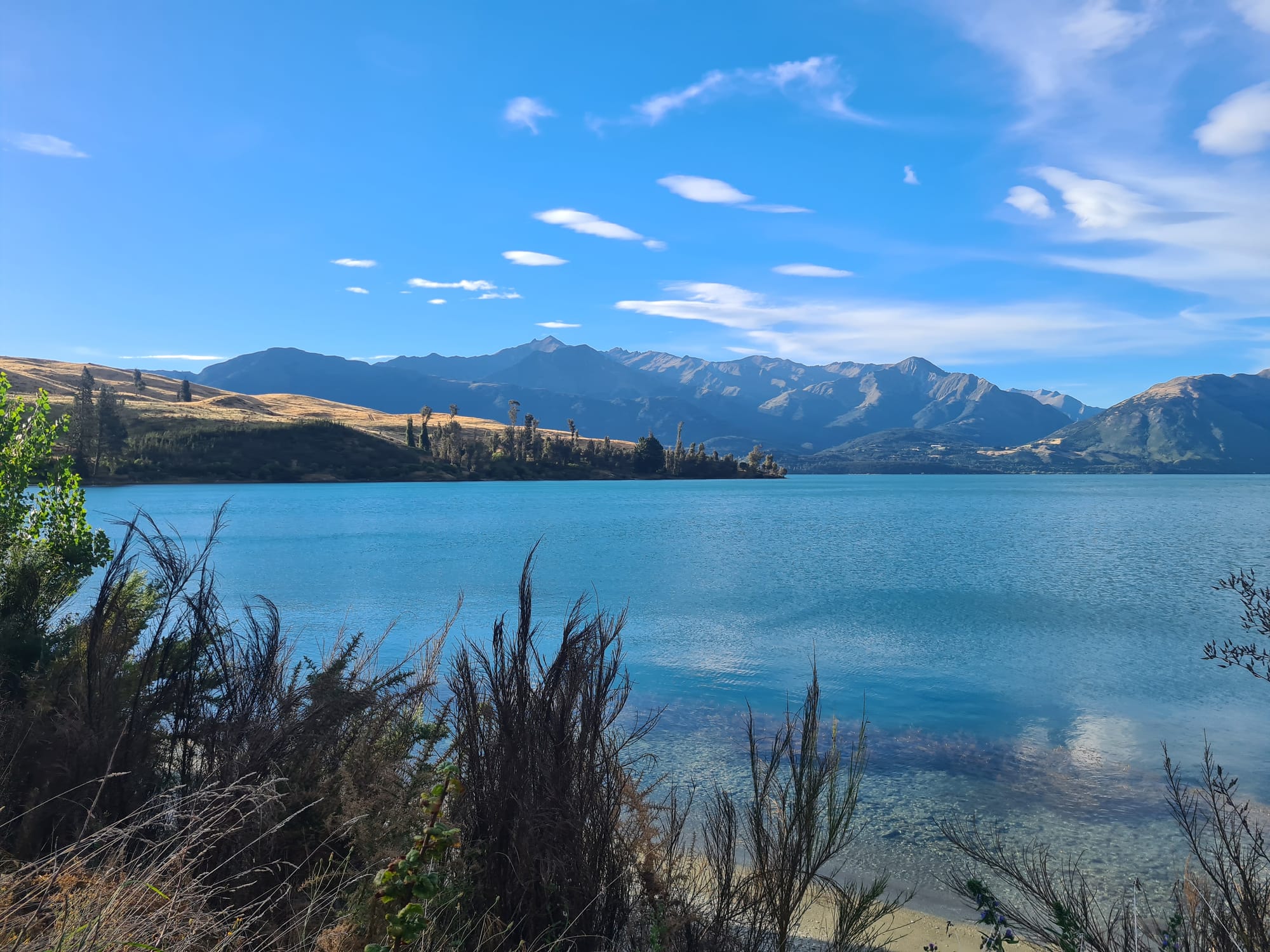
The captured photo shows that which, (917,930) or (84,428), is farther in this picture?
(84,428)

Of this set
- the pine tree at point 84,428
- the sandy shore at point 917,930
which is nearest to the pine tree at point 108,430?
the pine tree at point 84,428

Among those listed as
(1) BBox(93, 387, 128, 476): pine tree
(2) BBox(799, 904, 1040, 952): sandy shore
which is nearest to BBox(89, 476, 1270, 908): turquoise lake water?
(2) BBox(799, 904, 1040, 952): sandy shore

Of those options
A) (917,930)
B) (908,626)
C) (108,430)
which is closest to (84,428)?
(108,430)

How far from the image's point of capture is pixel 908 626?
29219 mm

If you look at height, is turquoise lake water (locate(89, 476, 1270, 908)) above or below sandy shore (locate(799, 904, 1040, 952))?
below

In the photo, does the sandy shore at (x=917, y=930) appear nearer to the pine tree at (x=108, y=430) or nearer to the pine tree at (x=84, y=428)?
the pine tree at (x=84, y=428)

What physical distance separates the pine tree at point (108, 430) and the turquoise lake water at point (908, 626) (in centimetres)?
6825

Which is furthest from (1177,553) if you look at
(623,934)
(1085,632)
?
(623,934)

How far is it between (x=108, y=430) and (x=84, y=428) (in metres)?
14.1

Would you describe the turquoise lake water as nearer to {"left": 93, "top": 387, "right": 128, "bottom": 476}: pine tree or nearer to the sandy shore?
the sandy shore

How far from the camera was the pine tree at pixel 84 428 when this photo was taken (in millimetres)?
117125

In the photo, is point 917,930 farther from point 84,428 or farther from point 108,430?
point 108,430

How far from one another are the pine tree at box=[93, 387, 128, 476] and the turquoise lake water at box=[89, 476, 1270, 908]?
68.3m

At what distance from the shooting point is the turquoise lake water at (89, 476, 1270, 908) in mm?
13320
